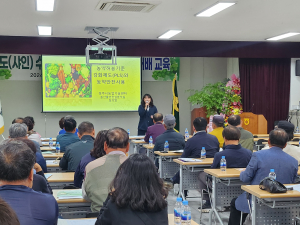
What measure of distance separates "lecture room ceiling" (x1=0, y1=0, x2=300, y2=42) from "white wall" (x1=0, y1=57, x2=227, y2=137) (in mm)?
2929

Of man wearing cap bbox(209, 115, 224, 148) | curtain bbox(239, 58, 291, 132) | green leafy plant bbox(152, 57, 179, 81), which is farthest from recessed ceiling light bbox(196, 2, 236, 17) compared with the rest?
green leafy plant bbox(152, 57, 179, 81)

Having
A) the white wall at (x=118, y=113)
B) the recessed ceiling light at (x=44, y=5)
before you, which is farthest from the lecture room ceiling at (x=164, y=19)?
the white wall at (x=118, y=113)

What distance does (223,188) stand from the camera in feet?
14.3

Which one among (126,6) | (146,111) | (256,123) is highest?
(126,6)

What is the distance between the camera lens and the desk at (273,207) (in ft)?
10.3

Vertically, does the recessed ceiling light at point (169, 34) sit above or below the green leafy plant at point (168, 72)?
above

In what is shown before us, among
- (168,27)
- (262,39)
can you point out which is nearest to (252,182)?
(168,27)

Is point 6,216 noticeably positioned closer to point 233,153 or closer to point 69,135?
point 233,153

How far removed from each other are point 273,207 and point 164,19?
4357mm

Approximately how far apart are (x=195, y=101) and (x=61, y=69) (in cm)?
364

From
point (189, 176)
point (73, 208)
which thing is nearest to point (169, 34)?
point (189, 176)

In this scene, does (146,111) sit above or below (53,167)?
above

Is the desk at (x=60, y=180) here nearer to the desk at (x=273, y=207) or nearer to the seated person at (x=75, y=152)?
the seated person at (x=75, y=152)

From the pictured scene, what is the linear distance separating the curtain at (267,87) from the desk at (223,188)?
20.3 feet
